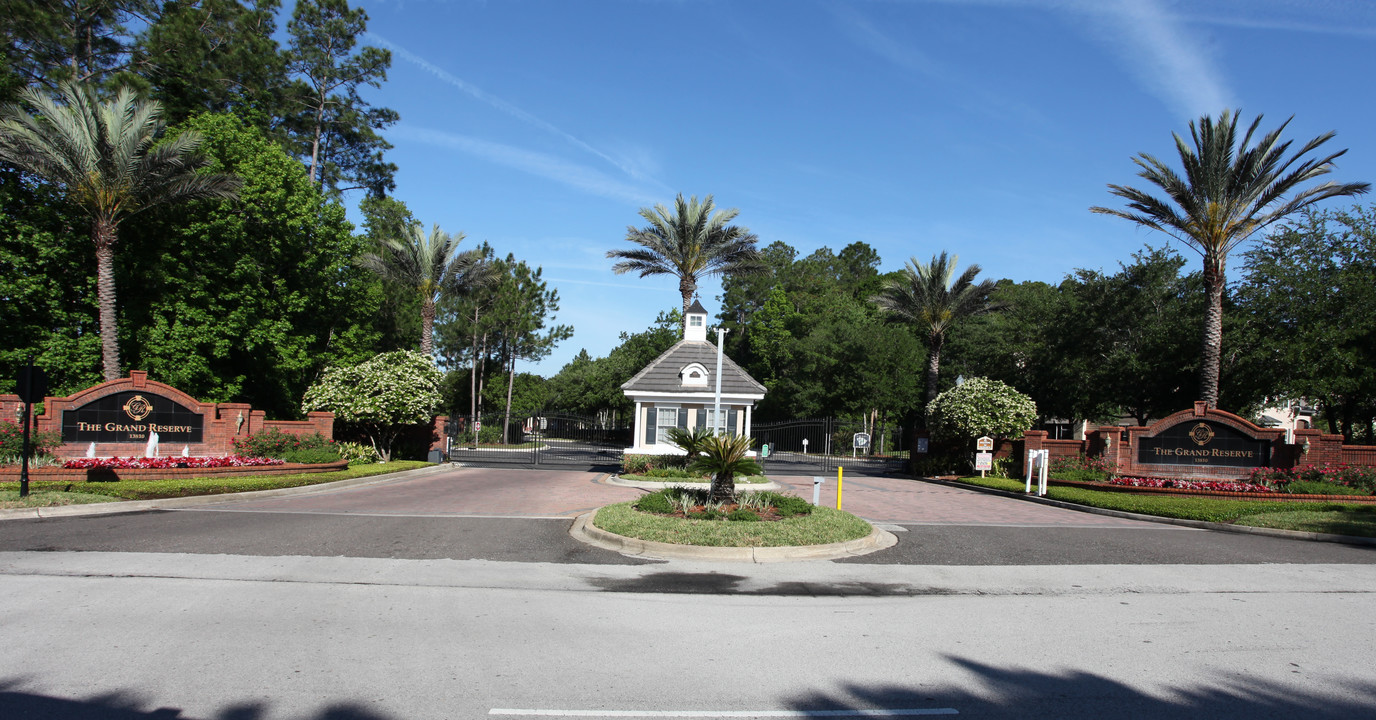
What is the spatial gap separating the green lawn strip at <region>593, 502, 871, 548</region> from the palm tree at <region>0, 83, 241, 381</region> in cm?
1719

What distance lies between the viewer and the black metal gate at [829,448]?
30270 millimetres

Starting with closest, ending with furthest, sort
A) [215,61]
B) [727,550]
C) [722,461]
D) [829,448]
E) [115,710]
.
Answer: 1. [115,710]
2. [727,550]
3. [722,461]
4. [829,448]
5. [215,61]

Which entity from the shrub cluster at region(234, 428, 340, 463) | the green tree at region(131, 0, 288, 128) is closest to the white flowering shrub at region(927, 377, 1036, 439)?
the shrub cluster at region(234, 428, 340, 463)

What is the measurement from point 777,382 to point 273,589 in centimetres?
4825

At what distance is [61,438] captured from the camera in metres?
18.0

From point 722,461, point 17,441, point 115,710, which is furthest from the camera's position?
point 17,441

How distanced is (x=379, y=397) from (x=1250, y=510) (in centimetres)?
2312

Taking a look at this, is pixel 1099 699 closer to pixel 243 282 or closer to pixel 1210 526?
pixel 1210 526

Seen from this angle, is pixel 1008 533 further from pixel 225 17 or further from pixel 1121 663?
pixel 225 17

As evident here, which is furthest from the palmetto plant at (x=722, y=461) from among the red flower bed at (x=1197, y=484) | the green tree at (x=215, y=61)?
the green tree at (x=215, y=61)

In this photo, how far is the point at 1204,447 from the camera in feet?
69.8

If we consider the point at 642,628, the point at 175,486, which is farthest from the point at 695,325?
the point at 642,628

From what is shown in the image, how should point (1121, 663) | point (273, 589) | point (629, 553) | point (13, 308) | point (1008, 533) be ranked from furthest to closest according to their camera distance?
1. point (13, 308)
2. point (1008, 533)
3. point (629, 553)
4. point (273, 589)
5. point (1121, 663)

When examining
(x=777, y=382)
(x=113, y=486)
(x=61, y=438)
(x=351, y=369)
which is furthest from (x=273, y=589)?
(x=777, y=382)
